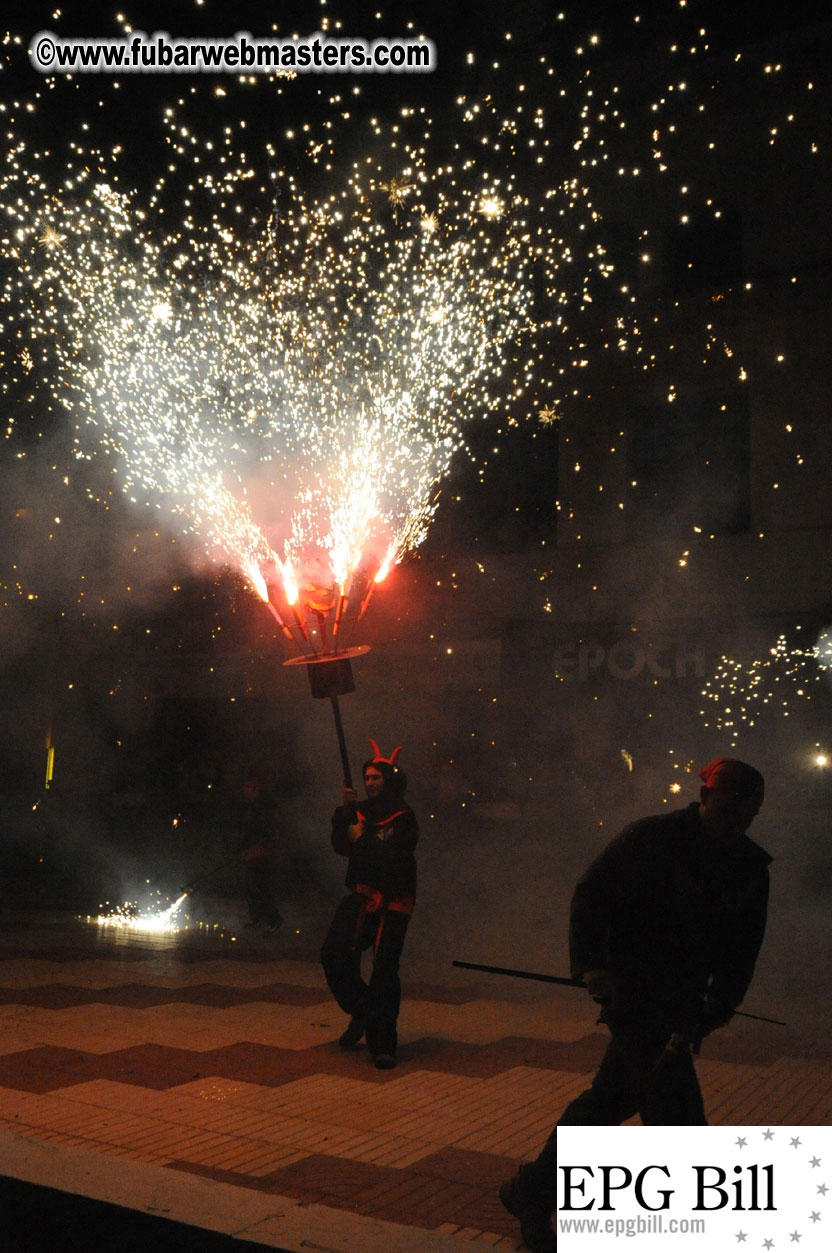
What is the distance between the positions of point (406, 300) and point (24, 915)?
718 cm

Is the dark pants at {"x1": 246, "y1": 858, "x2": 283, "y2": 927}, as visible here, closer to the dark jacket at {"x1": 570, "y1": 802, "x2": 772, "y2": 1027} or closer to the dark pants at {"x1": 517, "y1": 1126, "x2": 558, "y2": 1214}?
the dark pants at {"x1": 517, "y1": 1126, "x2": 558, "y2": 1214}

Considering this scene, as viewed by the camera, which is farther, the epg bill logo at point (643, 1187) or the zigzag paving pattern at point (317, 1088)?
the zigzag paving pattern at point (317, 1088)

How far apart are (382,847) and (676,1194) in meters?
2.90

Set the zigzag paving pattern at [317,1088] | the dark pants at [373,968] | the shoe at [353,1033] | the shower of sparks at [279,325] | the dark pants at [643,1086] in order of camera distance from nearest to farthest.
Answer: the dark pants at [643,1086], the zigzag paving pattern at [317,1088], the dark pants at [373,968], the shoe at [353,1033], the shower of sparks at [279,325]

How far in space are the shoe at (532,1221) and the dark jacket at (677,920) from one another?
2.28 ft

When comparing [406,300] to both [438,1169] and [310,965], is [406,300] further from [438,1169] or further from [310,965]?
[438,1169]

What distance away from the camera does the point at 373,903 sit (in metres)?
5.90

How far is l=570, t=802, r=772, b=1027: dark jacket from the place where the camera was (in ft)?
10.6

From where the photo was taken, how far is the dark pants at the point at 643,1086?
317cm

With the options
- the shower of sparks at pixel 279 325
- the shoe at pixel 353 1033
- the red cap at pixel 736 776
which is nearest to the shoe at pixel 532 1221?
the red cap at pixel 736 776

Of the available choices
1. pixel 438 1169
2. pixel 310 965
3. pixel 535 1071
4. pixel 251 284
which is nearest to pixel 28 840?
pixel 310 965

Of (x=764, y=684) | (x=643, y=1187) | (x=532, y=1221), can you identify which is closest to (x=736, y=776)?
(x=643, y=1187)

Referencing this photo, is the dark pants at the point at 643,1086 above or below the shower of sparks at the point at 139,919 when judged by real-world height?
above

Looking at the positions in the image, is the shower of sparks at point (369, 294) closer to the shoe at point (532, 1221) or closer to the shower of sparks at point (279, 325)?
the shower of sparks at point (279, 325)
